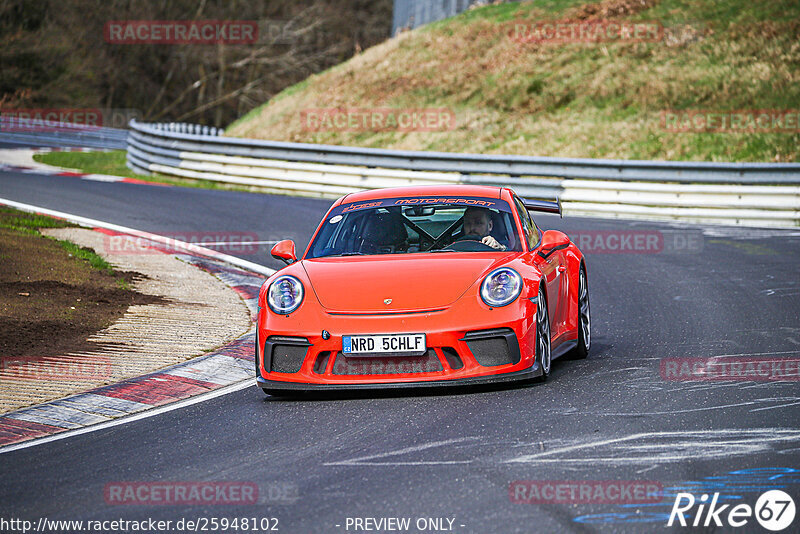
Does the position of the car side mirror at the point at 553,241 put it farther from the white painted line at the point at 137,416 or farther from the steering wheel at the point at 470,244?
the white painted line at the point at 137,416

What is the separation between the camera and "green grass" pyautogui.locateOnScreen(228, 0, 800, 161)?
2645 cm

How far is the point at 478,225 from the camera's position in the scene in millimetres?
8242

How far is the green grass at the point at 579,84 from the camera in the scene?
2645 cm

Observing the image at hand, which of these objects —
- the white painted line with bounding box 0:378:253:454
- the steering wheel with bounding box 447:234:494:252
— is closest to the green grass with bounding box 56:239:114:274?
the white painted line with bounding box 0:378:253:454

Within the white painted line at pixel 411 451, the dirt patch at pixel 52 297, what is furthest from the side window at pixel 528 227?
the dirt patch at pixel 52 297

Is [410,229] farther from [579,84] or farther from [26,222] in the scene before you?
[579,84]

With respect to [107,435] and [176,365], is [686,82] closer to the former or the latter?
[176,365]

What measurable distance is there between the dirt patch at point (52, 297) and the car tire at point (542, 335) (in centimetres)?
369

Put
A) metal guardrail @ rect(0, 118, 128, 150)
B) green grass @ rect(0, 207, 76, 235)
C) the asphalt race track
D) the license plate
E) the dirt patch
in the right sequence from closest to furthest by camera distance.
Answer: the asphalt race track < the license plate < the dirt patch < green grass @ rect(0, 207, 76, 235) < metal guardrail @ rect(0, 118, 128, 150)

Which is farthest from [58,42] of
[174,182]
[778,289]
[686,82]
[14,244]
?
[778,289]

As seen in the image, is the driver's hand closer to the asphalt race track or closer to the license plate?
the asphalt race track

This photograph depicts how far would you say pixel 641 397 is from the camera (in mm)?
6949

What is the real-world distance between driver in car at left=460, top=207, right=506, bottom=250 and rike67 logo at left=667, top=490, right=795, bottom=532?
357 centimetres

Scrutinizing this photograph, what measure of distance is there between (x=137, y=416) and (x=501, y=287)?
7.79 feet
